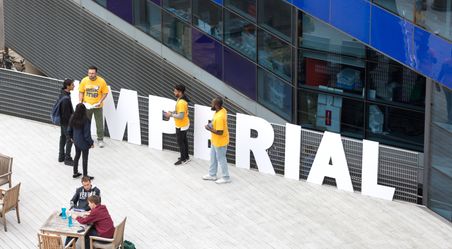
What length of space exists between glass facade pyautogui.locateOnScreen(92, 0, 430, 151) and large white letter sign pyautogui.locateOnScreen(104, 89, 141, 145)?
9.62ft

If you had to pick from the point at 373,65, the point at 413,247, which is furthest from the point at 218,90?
the point at 413,247

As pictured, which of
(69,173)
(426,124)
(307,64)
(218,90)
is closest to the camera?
(426,124)

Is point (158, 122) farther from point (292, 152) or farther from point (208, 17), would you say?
point (208, 17)

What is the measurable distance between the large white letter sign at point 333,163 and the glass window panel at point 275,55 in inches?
133

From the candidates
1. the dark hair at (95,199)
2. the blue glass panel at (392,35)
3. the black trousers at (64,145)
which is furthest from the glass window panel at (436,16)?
the black trousers at (64,145)

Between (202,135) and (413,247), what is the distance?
231 inches

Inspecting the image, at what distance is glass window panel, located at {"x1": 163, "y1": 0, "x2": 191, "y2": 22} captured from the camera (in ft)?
98.0

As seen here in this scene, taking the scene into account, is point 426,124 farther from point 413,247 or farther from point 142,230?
point 142,230

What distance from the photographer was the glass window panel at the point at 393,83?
25828mm

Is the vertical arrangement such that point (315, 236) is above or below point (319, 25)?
below

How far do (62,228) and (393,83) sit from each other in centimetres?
832

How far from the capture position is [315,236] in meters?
22.5

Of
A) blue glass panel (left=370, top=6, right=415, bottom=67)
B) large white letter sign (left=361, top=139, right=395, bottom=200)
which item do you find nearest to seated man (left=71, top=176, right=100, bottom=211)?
large white letter sign (left=361, top=139, right=395, bottom=200)

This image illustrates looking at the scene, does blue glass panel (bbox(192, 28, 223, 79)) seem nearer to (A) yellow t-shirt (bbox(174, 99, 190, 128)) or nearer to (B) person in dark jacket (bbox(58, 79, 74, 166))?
(A) yellow t-shirt (bbox(174, 99, 190, 128))
